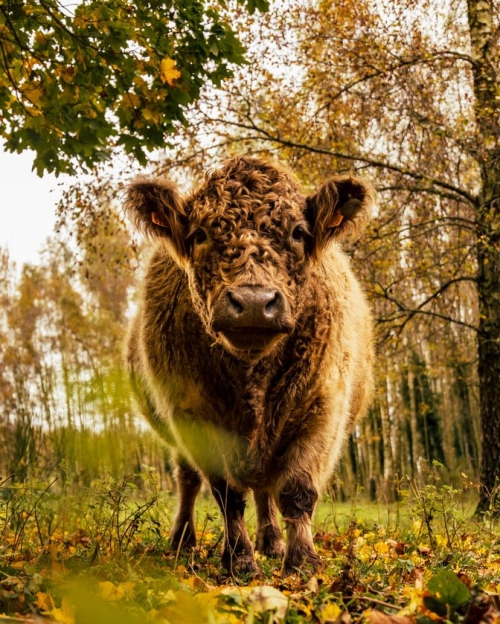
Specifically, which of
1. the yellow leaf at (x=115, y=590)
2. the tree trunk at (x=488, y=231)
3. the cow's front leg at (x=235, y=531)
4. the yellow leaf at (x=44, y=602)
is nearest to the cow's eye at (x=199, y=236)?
the cow's front leg at (x=235, y=531)

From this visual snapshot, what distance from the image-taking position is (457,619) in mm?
2367

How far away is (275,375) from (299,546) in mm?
1121

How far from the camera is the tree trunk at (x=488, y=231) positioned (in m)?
10.7

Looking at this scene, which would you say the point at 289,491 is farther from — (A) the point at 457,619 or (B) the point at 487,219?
(B) the point at 487,219

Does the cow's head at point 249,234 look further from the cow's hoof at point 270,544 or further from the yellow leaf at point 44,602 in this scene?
the cow's hoof at point 270,544

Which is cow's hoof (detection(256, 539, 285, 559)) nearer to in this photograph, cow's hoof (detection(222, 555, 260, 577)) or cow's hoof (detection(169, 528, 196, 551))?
cow's hoof (detection(169, 528, 196, 551))

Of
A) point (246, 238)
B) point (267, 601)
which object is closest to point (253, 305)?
point (246, 238)

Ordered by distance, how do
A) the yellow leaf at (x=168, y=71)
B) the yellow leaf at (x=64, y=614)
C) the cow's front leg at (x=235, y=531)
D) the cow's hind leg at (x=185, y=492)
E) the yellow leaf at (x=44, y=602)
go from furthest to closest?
the cow's hind leg at (x=185, y=492) → the yellow leaf at (x=168, y=71) → the cow's front leg at (x=235, y=531) → the yellow leaf at (x=44, y=602) → the yellow leaf at (x=64, y=614)

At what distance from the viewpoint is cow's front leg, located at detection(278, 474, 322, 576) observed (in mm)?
4266

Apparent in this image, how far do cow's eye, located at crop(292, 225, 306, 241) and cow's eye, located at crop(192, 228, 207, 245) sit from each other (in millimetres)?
597

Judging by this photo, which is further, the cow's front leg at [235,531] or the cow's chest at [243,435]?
the cow's chest at [243,435]

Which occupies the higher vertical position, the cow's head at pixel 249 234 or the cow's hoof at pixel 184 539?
the cow's head at pixel 249 234

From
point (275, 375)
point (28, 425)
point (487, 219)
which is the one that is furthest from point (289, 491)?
point (487, 219)

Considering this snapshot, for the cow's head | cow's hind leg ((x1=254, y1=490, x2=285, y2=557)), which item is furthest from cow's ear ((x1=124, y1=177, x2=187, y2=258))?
cow's hind leg ((x1=254, y1=490, x2=285, y2=557))
